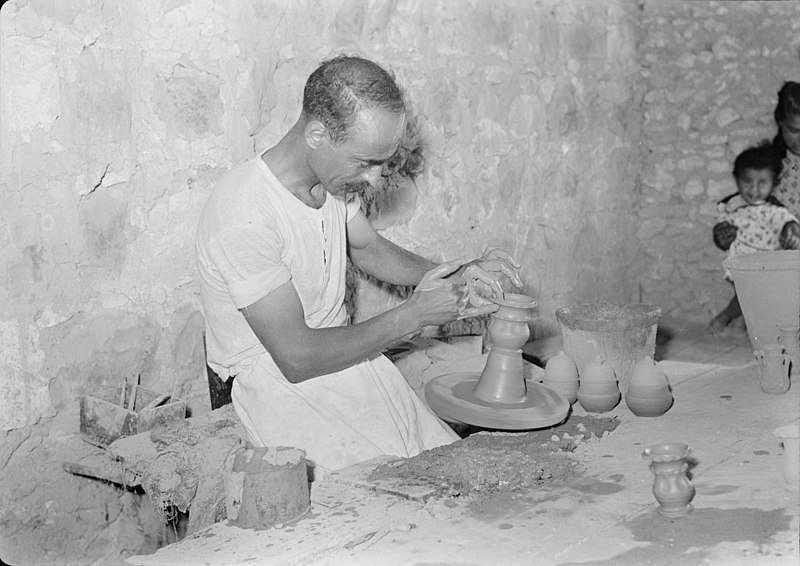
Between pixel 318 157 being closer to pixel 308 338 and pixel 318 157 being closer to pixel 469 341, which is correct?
pixel 308 338

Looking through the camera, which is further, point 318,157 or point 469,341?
point 469,341

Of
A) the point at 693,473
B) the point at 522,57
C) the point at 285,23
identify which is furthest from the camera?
the point at 522,57

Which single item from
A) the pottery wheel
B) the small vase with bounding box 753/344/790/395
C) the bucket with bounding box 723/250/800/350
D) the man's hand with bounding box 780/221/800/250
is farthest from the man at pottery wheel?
the man's hand with bounding box 780/221/800/250

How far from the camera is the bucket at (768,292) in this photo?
3.88m

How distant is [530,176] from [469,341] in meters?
1.44

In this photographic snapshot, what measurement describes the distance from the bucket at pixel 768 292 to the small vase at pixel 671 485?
1.89 metres

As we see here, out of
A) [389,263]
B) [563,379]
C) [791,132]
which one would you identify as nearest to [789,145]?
[791,132]

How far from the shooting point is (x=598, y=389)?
3025mm

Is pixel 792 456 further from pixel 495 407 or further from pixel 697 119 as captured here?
pixel 697 119

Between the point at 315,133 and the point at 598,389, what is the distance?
1.23 metres

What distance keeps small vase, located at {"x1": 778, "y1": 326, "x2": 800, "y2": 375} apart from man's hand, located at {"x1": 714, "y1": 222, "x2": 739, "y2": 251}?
2475mm

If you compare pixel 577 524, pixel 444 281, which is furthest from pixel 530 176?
pixel 577 524

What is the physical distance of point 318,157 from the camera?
2.72 meters

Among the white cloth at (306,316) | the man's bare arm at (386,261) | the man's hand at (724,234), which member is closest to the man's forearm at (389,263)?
the man's bare arm at (386,261)
